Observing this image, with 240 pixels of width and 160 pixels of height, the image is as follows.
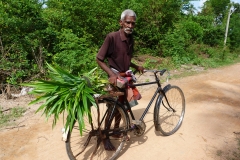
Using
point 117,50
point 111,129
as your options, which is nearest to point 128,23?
point 117,50

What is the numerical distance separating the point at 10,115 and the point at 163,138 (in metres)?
3.26

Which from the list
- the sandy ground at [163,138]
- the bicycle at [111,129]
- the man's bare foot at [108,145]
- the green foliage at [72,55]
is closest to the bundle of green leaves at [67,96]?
the bicycle at [111,129]

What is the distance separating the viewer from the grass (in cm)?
389

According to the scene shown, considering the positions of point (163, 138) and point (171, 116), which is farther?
point (171, 116)

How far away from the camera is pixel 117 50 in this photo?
8.79 ft

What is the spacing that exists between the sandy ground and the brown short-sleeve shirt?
137 cm

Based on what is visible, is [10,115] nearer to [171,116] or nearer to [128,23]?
[128,23]

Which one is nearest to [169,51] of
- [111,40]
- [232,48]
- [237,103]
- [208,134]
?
[237,103]

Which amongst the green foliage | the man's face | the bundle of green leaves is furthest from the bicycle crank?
the green foliage

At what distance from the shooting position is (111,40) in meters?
2.59

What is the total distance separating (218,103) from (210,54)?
940 cm

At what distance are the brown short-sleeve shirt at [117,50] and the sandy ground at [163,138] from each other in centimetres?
137

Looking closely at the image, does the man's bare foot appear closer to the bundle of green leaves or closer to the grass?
the bundle of green leaves

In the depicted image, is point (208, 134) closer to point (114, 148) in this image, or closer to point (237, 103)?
point (114, 148)
